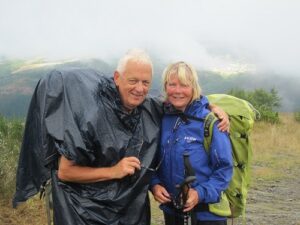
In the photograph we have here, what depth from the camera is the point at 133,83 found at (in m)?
2.71

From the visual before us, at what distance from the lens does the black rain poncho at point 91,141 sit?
8.51 feet

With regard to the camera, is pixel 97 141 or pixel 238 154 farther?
pixel 238 154

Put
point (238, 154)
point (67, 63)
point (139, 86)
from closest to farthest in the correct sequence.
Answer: point (139, 86) < point (238, 154) < point (67, 63)

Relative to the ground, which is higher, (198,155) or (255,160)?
(198,155)

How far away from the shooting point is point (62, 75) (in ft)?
9.03

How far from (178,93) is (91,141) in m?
A: 0.66

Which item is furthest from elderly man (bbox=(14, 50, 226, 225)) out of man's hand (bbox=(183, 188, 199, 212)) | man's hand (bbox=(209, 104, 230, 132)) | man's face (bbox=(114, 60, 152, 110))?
man's hand (bbox=(209, 104, 230, 132))

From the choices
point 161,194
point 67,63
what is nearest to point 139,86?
point 161,194

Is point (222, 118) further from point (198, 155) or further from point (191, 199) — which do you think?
point (191, 199)

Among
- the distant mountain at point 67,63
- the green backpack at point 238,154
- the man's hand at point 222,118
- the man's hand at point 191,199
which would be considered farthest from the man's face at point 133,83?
the distant mountain at point 67,63

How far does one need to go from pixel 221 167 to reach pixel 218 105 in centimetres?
54

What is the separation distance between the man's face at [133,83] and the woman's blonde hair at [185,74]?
259 mm

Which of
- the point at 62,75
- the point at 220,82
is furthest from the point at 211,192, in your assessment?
the point at 220,82

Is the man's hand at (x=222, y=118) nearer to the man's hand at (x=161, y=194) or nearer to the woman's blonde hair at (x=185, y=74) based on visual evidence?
the woman's blonde hair at (x=185, y=74)
